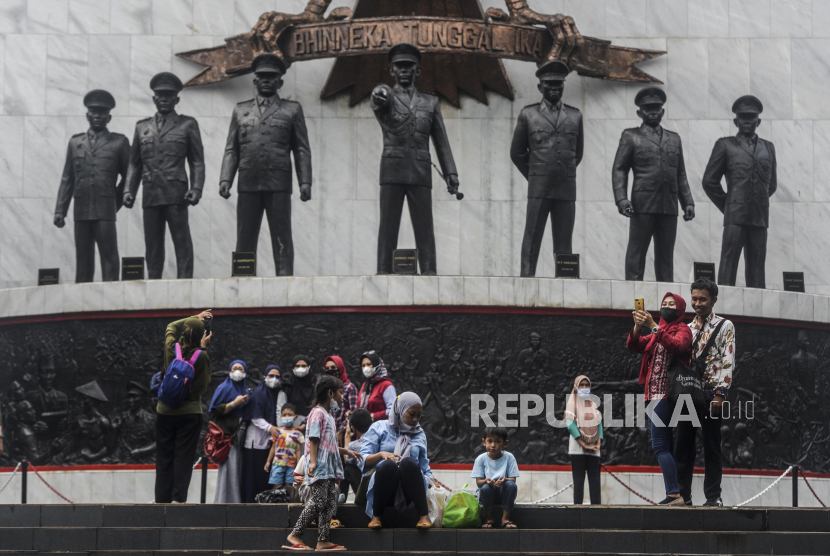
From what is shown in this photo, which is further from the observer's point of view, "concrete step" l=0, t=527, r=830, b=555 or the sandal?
"concrete step" l=0, t=527, r=830, b=555

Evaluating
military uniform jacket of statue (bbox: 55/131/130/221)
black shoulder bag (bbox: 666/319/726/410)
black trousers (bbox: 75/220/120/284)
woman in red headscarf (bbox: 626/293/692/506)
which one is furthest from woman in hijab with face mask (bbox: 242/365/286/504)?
military uniform jacket of statue (bbox: 55/131/130/221)

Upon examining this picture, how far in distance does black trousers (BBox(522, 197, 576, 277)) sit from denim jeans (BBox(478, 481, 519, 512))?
4926mm

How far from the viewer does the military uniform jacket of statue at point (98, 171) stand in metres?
12.3

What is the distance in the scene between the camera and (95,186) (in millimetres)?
12344

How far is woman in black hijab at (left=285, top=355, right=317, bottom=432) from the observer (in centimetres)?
871

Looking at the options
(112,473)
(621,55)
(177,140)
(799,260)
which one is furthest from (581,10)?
(112,473)

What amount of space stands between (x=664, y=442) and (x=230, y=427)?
10.5 feet

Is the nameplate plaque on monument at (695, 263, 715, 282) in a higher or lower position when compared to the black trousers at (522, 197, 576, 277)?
lower

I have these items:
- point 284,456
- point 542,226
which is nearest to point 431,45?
point 542,226

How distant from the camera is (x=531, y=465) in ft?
35.8

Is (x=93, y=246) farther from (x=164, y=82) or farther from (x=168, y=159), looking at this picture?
(x=164, y=82)

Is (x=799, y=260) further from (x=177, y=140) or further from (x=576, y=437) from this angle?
(x=177, y=140)

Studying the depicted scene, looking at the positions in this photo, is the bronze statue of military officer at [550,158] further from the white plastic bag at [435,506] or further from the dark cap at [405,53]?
the white plastic bag at [435,506]

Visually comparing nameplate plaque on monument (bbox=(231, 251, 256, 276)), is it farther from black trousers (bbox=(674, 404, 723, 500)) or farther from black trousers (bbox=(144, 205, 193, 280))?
black trousers (bbox=(674, 404, 723, 500))
